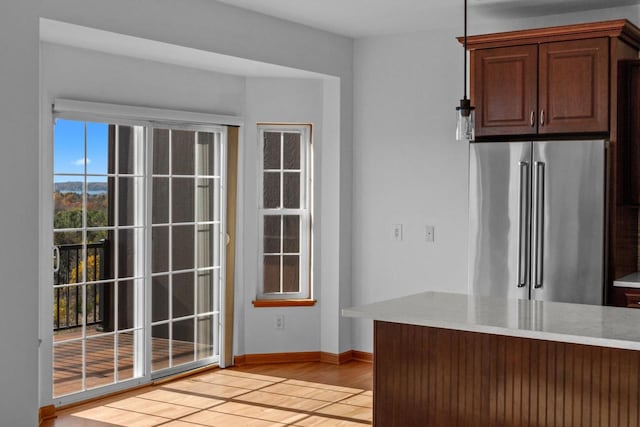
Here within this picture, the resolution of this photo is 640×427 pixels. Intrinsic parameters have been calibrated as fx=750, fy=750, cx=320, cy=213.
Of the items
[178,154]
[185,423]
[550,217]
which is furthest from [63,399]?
[550,217]

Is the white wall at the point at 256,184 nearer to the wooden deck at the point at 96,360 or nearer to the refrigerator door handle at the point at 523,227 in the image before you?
the wooden deck at the point at 96,360

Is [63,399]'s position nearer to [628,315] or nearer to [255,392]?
[255,392]

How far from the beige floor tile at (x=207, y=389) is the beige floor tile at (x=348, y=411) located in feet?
2.29

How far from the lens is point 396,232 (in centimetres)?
594

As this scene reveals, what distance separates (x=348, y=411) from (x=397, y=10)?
267 centimetres

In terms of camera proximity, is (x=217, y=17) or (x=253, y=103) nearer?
(x=217, y=17)

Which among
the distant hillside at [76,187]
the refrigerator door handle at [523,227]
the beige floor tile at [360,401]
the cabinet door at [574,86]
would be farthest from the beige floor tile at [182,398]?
the cabinet door at [574,86]

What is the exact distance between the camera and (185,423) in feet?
14.7

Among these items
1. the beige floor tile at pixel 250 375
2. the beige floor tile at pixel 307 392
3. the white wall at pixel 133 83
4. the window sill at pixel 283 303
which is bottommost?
the beige floor tile at pixel 307 392

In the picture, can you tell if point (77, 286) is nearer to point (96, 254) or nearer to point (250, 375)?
point (96, 254)

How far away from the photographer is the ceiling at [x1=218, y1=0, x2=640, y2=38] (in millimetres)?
A: 4844

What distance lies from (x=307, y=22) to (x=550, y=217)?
7.30ft

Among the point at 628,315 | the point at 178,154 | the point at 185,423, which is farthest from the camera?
the point at 178,154

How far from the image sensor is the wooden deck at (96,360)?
483 centimetres
